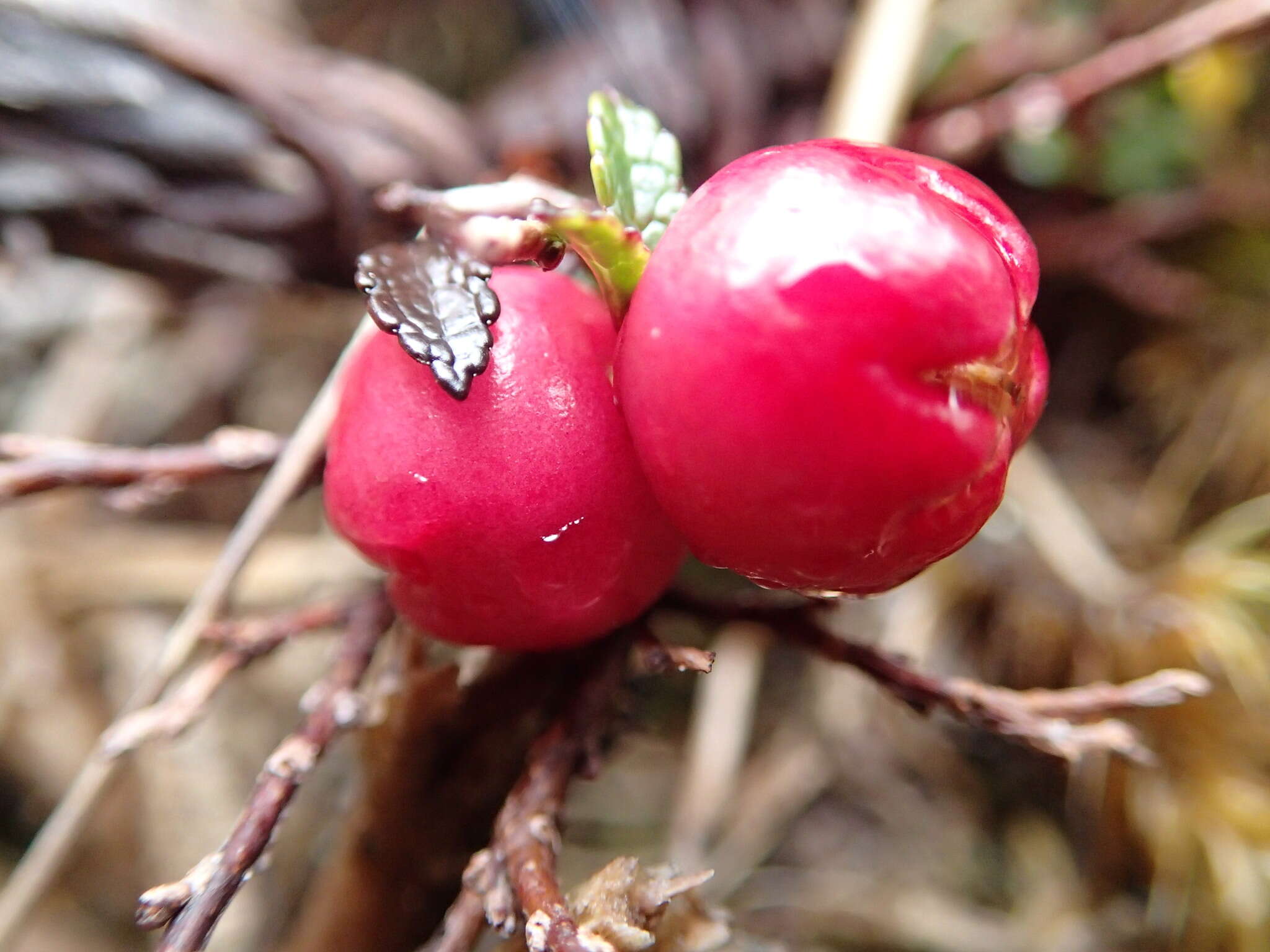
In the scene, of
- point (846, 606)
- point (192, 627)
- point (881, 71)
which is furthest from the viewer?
point (846, 606)

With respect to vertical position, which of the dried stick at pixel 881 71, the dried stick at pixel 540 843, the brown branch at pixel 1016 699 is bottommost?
the brown branch at pixel 1016 699

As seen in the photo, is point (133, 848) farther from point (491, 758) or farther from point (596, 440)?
point (596, 440)

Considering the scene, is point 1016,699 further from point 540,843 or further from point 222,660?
point 222,660

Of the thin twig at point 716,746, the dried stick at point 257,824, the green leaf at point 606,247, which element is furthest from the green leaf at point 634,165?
the thin twig at point 716,746

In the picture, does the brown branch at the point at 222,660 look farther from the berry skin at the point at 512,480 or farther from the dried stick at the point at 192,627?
the berry skin at the point at 512,480

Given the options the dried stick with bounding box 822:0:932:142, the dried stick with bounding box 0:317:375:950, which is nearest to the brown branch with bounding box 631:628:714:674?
the dried stick with bounding box 0:317:375:950

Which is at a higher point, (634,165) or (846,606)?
(634,165)

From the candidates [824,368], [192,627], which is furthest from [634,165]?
[192,627]

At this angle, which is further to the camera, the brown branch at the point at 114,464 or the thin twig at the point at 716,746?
the thin twig at the point at 716,746

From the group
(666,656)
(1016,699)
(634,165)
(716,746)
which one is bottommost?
(716,746)
